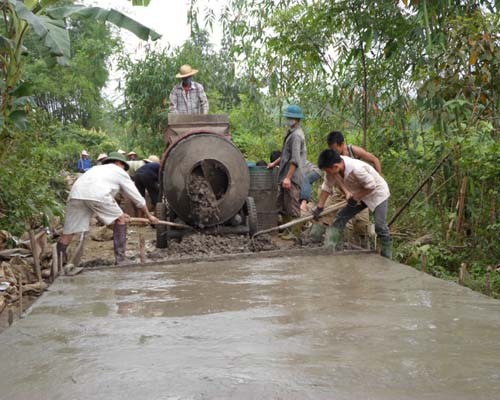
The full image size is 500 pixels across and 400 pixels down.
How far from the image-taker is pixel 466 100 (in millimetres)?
8047

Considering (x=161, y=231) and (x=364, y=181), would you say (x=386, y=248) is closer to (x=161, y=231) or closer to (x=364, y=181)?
(x=364, y=181)

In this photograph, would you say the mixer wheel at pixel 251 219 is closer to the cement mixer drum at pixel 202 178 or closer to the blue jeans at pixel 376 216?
the cement mixer drum at pixel 202 178

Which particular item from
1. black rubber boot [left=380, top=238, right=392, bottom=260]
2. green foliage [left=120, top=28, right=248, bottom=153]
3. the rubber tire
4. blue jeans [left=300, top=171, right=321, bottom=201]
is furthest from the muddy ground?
green foliage [left=120, top=28, right=248, bottom=153]

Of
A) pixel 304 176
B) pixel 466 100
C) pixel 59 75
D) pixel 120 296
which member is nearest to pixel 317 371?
pixel 120 296

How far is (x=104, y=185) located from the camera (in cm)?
799

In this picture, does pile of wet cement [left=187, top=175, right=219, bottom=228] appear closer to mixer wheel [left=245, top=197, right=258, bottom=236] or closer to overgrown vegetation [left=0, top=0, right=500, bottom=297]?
mixer wheel [left=245, top=197, right=258, bottom=236]

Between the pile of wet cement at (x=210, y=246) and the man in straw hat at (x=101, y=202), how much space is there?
49 centimetres

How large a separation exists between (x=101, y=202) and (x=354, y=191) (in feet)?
8.66

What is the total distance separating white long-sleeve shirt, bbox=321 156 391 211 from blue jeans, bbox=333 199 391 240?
0.07 m

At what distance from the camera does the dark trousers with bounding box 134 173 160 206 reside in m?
12.0

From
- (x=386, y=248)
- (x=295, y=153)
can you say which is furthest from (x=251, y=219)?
(x=386, y=248)

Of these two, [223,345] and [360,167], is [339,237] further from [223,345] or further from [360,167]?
[223,345]

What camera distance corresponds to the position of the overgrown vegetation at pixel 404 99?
7.79m

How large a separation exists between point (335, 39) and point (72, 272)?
5.21m
